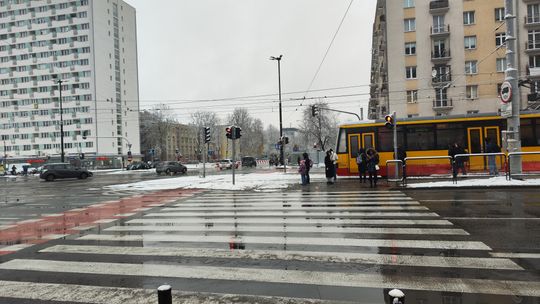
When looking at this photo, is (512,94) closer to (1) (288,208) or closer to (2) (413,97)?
(1) (288,208)

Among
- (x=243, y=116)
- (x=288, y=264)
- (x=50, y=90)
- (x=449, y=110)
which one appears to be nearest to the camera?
(x=288, y=264)

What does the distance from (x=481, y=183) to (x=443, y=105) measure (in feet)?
104

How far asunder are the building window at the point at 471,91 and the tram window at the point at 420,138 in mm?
26837

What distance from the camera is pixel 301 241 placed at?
7074 millimetres

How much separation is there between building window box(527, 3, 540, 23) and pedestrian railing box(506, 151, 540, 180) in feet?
116

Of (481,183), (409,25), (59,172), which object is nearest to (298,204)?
(481,183)

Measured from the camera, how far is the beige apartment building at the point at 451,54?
41781mm

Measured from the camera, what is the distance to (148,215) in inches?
443

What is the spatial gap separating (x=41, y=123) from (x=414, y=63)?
8640 centimetres

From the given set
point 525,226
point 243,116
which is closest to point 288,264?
point 525,226

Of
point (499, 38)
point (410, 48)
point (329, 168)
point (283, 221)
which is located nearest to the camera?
point (283, 221)

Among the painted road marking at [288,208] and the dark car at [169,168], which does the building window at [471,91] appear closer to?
the dark car at [169,168]

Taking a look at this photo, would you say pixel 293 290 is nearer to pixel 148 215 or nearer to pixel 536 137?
pixel 148 215

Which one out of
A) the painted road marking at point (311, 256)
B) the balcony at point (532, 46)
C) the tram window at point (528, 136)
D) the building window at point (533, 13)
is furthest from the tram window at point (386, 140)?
the building window at point (533, 13)
